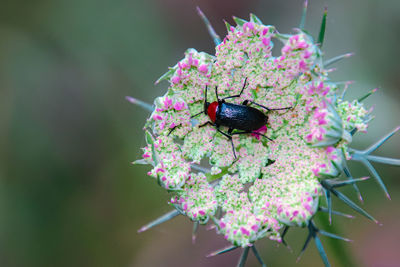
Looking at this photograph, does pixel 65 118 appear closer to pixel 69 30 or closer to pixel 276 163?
pixel 69 30

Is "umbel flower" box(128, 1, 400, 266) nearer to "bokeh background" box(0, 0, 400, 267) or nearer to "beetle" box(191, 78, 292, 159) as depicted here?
"beetle" box(191, 78, 292, 159)

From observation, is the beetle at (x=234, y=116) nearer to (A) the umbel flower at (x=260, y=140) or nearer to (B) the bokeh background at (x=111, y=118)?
(A) the umbel flower at (x=260, y=140)

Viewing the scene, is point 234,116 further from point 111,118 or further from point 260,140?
point 111,118

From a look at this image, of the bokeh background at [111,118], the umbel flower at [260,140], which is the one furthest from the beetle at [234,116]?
the bokeh background at [111,118]

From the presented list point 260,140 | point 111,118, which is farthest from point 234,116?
point 111,118

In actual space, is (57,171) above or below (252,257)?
above

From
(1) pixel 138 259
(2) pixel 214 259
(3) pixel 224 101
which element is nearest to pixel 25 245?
(1) pixel 138 259
